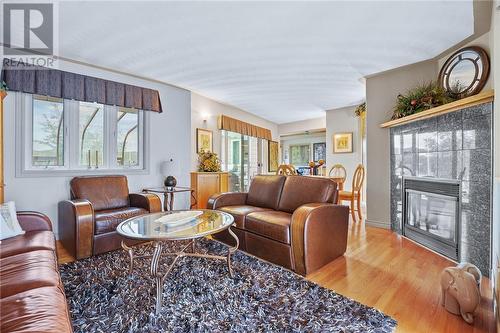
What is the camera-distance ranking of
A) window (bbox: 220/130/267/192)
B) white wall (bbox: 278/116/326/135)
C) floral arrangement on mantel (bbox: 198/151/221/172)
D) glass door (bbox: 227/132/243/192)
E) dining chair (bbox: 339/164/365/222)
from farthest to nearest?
white wall (bbox: 278/116/326/135) < glass door (bbox: 227/132/243/192) < window (bbox: 220/130/267/192) < floral arrangement on mantel (bbox: 198/151/221/172) < dining chair (bbox: 339/164/365/222)

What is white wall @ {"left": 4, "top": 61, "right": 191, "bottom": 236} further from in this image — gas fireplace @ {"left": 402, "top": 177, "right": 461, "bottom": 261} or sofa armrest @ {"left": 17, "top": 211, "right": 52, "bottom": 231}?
gas fireplace @ {"left": 402, "top": 177, "right": 461, "bottom": 261}

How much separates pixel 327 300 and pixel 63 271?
7.43 feet

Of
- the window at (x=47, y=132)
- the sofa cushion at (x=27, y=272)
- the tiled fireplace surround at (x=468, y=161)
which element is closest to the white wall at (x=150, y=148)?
the window at (x=47, y=132)

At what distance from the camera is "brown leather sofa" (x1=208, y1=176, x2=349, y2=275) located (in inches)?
80.3

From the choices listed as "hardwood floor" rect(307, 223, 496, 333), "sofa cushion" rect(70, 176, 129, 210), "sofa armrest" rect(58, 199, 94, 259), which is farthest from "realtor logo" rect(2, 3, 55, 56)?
"hardwood floor" rect(307, 223, 496, 333)

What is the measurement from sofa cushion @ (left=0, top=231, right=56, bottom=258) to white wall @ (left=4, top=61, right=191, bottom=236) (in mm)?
1302

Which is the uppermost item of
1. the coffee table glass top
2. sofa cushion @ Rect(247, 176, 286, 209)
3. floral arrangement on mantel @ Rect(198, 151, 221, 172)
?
floral arrangement on mantel @ Rect(198, 151, 221, 172)

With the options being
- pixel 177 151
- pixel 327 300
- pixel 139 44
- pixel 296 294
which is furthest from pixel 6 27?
pixel 327 300

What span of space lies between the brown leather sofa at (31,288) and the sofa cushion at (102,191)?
1127mm

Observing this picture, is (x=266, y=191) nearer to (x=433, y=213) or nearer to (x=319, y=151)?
(x=433, y=213)

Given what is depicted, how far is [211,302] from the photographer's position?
161 cm

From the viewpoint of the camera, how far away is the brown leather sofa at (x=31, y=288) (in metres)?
0.86

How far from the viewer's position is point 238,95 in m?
4.84

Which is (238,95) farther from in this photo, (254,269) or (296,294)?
(296,294)
